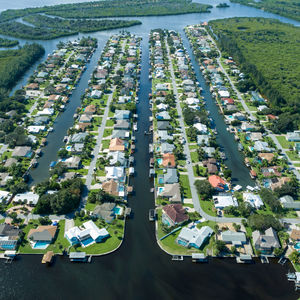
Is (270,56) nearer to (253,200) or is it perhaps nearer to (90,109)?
(90,109)

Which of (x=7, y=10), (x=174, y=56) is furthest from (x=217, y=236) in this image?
(x=7, y=10)

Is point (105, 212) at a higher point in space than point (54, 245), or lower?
higher

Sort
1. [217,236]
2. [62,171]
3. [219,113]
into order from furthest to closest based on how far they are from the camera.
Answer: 1. [219,113]
2. [62,171]
3. [217,236]

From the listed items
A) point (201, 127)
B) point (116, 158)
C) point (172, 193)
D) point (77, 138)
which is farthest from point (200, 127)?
point (77, 138)

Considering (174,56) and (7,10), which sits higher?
(7,10)

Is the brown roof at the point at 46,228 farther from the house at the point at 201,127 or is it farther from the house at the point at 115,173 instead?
the house at the point at 201,127

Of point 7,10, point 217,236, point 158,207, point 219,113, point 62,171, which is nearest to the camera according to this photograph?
point 217,236

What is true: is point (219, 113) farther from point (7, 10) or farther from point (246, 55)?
point (7, 10)
